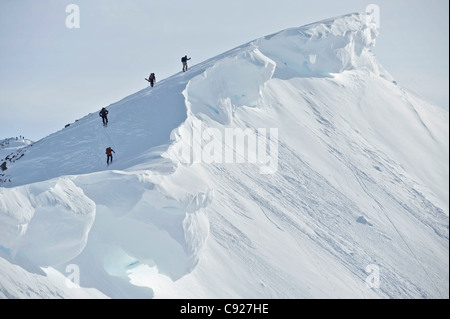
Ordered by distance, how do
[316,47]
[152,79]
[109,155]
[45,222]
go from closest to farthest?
[45,222], [109,155], [152,79], [316,47]

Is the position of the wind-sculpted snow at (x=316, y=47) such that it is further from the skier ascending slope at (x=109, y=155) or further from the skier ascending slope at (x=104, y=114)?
the skier ascending slope at (x=109, y=155)

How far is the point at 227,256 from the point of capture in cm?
2066

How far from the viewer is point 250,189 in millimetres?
25453

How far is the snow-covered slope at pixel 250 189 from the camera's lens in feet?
55.6

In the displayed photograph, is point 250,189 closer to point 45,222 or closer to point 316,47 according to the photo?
point 45,222

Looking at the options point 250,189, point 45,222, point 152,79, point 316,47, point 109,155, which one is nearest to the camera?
point 45,222

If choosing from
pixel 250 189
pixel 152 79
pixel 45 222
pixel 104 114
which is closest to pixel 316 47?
pixel 152 79

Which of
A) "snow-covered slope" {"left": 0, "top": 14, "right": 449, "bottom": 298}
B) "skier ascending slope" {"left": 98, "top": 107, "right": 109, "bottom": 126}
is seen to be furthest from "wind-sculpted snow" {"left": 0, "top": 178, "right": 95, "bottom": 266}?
"skier ascending slope" {"left": 98, "top": 107, "right": 109, "bottom": 126}

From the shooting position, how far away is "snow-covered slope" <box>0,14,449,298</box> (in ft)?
55.6

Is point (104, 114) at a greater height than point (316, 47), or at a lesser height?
lesser

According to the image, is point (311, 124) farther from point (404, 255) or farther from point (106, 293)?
point (106, 293)

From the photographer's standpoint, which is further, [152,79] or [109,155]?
[152,79]
